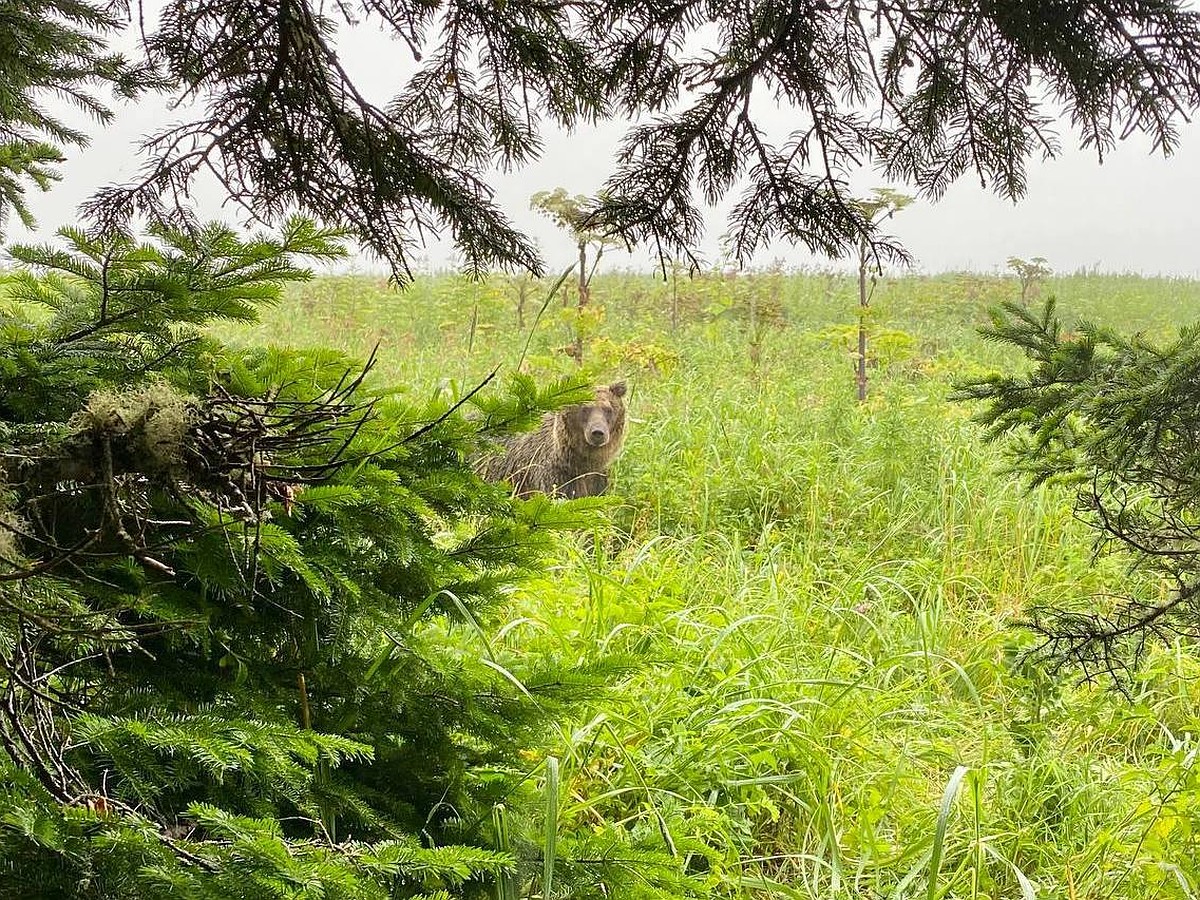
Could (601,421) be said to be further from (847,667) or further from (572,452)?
(847,667)

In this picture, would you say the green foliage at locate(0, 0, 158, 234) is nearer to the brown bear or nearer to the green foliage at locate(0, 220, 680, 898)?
the green foliage at locate(0, 220, 680, 898)

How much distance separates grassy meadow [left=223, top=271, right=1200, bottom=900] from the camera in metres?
2.12

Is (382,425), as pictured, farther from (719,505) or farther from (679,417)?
(679,417)

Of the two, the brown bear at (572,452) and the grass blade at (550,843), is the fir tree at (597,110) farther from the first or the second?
the brown bear at (572,452)

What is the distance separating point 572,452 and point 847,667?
2.51 metres

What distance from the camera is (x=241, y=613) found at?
4.18ft

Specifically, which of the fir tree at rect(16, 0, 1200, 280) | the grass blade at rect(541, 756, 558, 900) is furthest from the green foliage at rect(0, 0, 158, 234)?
the grass blade at rect(541, 756, 558, 900)

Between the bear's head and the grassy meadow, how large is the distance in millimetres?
265

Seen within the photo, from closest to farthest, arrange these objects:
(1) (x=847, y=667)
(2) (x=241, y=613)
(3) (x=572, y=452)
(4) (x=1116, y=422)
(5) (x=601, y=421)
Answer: (2) (x=241, y=613) < (4) (x=1116, y=422) < (1) (x=847, y=667) < (5) (x=601, y=421) < (3) (x=572, y=452)

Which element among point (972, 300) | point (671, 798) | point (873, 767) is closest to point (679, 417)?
point (873, 767)

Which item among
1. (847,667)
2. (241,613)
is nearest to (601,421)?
(847,667)

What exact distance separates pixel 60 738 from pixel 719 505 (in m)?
3.82

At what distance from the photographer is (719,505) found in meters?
4.57

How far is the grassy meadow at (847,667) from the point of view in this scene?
2.12 m
